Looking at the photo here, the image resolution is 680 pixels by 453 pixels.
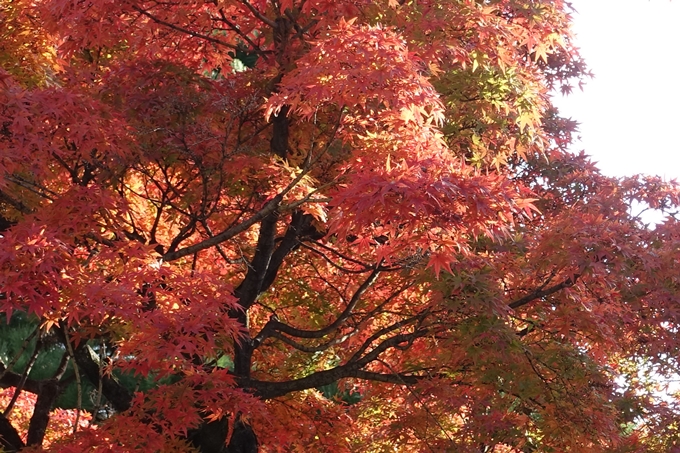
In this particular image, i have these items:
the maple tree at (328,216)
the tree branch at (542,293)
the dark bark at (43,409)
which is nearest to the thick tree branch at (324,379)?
the maple tree at (328,216)

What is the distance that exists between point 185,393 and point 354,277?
3.19 m

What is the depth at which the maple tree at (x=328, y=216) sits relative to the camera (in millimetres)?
4238

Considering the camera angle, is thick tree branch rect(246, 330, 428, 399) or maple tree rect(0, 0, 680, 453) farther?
thick tree branch rect(246, 330, 428, 399)

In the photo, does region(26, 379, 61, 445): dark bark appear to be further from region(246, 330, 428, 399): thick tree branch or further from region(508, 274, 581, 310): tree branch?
region(508, 274, 581, 310): tree branch

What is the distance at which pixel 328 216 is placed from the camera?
5891 millimetres

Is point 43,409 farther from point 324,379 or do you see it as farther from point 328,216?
point 328,216

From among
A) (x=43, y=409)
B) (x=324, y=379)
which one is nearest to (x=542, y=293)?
(x=324, y=379)

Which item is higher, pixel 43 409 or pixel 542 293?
pixel 542 293

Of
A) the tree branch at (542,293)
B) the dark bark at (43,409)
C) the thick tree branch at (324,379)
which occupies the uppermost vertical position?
the tree branch at (542,293)

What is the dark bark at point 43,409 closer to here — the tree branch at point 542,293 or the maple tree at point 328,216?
the maple tree at point 328,216

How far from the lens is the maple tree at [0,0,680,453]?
4238 millimetres

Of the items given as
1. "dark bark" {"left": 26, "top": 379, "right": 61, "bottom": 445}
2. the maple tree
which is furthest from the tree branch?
"dark bark" {"left": 26, "top": 379, "right": 61, "bottom": 445}

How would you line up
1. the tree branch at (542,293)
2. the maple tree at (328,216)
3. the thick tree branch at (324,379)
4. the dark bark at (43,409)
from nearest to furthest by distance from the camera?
the maple tree at (328,216) → the tree branch at (542,293) → the thick tree branch at (324,379) → the dark bark at (43,409)

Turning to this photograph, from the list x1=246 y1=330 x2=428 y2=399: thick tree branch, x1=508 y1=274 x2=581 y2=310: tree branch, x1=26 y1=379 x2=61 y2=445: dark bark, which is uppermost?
x1=508 y1=274 x2=581 y2=310: tree branch
